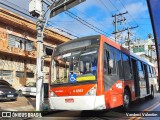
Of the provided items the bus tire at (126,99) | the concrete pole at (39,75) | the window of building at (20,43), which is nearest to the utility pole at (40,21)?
the concrete pole at (39,75)

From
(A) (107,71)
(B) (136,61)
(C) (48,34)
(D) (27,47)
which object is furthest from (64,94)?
(C) (48,34)

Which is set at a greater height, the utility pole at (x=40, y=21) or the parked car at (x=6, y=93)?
the utility pole at (x=40, y=21)

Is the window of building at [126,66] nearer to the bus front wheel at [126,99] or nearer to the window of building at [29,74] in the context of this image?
the bus front wheel at [126,99]

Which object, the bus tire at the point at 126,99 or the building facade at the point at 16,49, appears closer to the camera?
the bus tire at the point at 126,99

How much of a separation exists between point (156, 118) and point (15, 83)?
17.3m

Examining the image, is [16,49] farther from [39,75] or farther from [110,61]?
[110,61]

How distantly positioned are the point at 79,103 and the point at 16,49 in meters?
16.5

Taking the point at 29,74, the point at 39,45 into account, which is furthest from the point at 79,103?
the point at 29,74

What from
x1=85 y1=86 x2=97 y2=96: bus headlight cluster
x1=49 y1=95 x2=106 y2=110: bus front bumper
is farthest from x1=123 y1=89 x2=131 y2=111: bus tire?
x1=85 y1=86 x2=97 y2=96: bus headlight cluster

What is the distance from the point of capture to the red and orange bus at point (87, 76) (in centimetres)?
928

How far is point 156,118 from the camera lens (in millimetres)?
9828

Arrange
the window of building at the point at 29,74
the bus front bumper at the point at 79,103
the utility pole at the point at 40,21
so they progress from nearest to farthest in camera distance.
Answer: the bus front bumper at the point at 79,103 → the utility pole at the point at 40,21 → the window of building at the point at 29,74

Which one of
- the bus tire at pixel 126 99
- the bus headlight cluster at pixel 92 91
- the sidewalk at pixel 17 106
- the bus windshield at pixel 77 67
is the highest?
the bus windshield at pixel 77 67

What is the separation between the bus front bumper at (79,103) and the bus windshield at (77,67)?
0.67 metres
